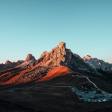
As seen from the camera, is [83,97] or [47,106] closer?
[47,106]

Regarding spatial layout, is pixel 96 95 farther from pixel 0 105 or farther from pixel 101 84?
pixel 0 105

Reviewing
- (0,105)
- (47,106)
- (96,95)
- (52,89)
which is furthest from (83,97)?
(0,105)

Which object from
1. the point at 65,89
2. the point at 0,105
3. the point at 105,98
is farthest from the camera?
the point at 65,89

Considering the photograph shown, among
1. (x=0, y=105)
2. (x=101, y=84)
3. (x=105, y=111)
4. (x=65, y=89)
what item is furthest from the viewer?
(x=101, y=84)

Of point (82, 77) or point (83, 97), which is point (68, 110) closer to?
point (83, 97)

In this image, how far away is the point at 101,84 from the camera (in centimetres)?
18550

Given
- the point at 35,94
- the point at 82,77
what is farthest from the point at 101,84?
the point at 35,94

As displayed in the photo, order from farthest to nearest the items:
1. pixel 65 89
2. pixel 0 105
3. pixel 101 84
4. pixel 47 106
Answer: pixel 101 84, pixel 65 89, pixel 47 106, pixel 0 105

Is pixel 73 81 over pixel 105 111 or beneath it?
over

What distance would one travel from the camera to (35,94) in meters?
152

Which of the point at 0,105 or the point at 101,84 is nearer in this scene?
the point at 0,105

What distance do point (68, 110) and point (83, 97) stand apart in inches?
1477

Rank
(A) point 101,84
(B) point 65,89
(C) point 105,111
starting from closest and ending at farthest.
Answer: (C) point 105,111
(B) point 65,89
(A) point 101,84

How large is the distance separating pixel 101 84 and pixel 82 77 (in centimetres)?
1428
